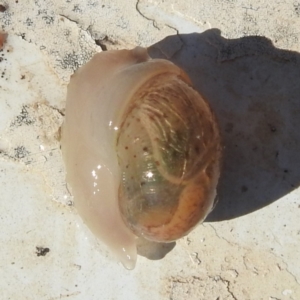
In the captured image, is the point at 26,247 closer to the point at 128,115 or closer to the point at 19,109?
the point at 19,109

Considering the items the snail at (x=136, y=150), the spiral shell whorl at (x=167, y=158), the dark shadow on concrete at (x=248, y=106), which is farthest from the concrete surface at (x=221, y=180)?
the spiral shell whorl at (x=167, y=158)

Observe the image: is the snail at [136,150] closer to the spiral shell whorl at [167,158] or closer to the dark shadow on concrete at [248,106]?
the spiral shell whorl at [167,158]

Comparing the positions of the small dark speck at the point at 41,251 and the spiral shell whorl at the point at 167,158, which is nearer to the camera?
the spiral shell whorl at the point at 167,158

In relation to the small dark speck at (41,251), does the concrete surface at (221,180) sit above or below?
above

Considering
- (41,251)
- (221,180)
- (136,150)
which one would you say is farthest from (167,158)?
(41,251)

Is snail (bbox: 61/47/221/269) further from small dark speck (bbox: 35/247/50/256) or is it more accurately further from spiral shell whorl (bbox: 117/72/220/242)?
→ small dark speck (bbox: 35/247/50/256)

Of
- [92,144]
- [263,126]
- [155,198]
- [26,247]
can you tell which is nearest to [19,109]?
[92,144]

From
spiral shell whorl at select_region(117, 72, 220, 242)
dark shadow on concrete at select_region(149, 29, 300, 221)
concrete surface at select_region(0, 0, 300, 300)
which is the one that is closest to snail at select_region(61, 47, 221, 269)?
spiral shell whorl at select_region(117, 72, 220, 242)
